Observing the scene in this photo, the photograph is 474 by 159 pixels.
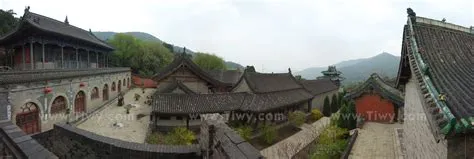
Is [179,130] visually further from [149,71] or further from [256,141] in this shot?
[149,71]

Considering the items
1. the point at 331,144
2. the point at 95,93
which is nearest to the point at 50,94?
the point at 95,93

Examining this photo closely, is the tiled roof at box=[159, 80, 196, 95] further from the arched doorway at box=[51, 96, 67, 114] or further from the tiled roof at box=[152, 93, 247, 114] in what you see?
the arched doorway at box=[51, 96, 67, 114]

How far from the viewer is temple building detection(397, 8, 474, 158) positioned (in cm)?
319

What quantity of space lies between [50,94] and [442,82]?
59.5 feet

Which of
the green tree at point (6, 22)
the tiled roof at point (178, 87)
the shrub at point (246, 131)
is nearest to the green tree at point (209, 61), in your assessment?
the green tree at point (6, 22)

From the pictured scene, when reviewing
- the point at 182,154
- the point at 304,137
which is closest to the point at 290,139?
the point at 304,137

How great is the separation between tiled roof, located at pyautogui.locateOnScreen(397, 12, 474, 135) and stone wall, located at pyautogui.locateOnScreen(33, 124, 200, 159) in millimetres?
4144

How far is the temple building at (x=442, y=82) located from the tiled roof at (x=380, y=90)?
422 inches

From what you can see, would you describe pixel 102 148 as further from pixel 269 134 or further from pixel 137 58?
pixel 137 58

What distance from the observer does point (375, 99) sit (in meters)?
21.0

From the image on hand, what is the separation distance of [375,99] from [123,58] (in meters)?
42.5

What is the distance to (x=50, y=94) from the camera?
16203 millimetres

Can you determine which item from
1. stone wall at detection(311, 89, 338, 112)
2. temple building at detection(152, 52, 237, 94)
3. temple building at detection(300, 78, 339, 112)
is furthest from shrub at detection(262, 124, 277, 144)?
stone wall at detection(311, 89, 338, 112)

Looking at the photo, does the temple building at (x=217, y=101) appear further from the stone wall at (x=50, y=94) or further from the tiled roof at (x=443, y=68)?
the tiled roof at (x=443, y=68)
